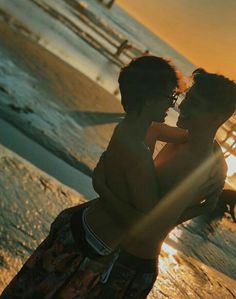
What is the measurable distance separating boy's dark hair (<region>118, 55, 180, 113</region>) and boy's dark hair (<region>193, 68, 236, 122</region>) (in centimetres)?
24

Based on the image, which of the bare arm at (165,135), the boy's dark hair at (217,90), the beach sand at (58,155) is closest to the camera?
the boy's dark hair at (217,90)

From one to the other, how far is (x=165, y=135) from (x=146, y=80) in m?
0.61

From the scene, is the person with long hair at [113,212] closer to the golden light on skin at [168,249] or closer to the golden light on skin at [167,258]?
the golden light on skin at [167,258]

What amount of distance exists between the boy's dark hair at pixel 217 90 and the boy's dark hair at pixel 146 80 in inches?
9.3

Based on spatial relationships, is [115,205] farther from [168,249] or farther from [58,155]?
[58,155]

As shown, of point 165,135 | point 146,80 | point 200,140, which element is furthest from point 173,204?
point 146,80

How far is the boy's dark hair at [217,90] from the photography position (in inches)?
93.9

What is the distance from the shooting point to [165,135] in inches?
107

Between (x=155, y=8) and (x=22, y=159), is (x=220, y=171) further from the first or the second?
(x=155, y=8)

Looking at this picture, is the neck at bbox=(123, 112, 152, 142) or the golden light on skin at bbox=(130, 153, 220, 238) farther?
the golden light on skin at bbox=(130, 153, 220, 238)

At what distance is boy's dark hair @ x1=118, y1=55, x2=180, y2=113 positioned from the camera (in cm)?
217

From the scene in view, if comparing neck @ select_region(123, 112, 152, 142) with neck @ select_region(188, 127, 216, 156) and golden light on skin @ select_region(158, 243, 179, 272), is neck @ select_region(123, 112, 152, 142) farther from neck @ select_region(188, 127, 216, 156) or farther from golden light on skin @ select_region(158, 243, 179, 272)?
golden light on skin @ select_region(158, 243, 179, 272)

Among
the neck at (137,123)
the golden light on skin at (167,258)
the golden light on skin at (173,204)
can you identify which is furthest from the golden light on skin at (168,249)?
the neck at (137,123)

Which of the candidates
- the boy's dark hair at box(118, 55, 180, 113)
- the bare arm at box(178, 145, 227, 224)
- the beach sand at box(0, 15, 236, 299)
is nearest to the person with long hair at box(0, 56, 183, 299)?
the boy's dark hair at box(118, 55, 180, 113)
